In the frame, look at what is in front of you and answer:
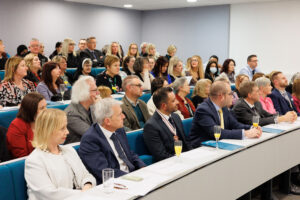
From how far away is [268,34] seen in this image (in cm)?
1158

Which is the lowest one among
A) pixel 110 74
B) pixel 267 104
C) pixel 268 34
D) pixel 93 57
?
pixel 267 104

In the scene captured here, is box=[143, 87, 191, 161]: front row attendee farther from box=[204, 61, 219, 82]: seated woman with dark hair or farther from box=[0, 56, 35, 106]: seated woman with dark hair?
box=[204, 61, 219, 82]: seated woman with dark hair

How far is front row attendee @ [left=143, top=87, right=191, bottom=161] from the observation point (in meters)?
3.26

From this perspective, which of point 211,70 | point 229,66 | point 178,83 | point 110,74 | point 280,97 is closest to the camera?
point 178,83

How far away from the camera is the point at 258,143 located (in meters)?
3.36

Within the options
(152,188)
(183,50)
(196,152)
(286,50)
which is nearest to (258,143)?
(196,152)

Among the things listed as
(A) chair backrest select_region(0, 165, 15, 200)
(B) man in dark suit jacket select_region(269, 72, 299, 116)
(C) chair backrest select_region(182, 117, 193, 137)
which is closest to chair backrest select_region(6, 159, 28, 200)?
(A) chair backrest select_region(0, 165, 15, 200)

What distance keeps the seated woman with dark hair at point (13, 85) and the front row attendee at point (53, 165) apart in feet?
7.83

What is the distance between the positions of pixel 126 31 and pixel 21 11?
14.4 ft

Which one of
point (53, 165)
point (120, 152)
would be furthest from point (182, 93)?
point (53, 165)

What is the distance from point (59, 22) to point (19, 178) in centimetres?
994

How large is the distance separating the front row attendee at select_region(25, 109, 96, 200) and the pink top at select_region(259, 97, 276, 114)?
306 centimetres

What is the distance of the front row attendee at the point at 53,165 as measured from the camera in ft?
7.32

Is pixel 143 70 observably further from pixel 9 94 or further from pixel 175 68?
pixel 9 94
